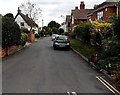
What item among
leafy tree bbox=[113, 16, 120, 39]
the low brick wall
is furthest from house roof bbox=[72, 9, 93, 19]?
leafy tree bbox=[113, 16, 120, 39]

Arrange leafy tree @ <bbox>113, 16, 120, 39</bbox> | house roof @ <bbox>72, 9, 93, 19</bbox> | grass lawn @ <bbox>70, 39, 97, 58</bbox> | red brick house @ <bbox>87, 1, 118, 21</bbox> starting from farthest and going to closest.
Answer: house roof @ <bbox>72, 9, 93, 19</bbox>, red brick house @ <bbox>87, 1, 118, 21</bbox>, grass lawn @ <bbox>70, 39, 97, 58</bbox>, leafy tree @ <bbox>113, 16, 120, 39</bbox>

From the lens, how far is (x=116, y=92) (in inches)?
474

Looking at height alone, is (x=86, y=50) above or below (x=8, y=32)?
below

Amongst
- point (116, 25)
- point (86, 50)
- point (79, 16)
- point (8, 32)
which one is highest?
point (79, 16)

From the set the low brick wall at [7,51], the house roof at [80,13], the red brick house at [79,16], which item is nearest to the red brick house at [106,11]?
the low brick wall at [7,51]

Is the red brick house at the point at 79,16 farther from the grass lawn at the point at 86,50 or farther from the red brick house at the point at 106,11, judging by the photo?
the grass lawn at the point at 86,50

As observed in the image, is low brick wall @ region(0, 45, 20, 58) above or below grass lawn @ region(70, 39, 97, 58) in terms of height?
above

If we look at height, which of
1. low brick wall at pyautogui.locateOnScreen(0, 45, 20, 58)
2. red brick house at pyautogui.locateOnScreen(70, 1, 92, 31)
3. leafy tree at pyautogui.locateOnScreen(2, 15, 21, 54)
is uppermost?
red brick house at pyautogui.locateOnScreen(70, 1, 92, 31)

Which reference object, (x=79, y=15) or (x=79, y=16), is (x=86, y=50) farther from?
(x=79, y=15)

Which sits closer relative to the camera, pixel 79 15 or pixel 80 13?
pixel 79 15

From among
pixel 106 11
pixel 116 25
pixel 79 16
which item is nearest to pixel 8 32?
pixel 116 25

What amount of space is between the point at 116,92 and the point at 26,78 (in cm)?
447

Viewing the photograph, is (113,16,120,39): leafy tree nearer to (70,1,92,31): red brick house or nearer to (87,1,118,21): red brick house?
(87,1,118,21): red brick house

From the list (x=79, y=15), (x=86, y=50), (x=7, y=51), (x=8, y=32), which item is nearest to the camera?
(x=8, y=32)
